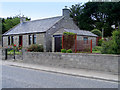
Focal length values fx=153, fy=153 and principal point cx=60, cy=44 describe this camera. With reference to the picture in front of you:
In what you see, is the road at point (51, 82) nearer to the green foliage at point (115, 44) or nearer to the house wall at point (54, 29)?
the green foliage at point (115, 44)

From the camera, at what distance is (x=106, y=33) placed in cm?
4325

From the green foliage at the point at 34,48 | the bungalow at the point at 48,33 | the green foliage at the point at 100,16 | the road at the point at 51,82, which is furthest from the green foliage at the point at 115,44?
the green foliage at the point at 100,16

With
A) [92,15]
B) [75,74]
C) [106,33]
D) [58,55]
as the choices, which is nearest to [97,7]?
[92,15]

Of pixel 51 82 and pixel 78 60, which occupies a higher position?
pixel 78 60

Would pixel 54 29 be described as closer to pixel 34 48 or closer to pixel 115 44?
pixel 34 48

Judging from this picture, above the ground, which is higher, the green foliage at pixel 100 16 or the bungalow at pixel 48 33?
the green foliage at pixel 100 16

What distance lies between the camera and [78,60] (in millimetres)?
11836

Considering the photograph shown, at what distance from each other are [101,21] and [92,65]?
37.3 metres

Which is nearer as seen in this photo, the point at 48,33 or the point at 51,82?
the point at 51,82

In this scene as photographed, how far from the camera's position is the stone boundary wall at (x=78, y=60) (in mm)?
10149

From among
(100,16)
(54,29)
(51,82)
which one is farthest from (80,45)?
(100,16)

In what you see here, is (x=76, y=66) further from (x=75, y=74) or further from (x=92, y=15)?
(x=92, y=15)

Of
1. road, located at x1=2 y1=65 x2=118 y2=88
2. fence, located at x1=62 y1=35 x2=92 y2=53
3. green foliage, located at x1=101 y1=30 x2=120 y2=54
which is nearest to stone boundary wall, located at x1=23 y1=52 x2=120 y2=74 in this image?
green foliage, located at x1=101 y1=30 x2=120 y2=54

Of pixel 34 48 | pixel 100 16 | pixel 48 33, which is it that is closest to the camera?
pixel 34 48
